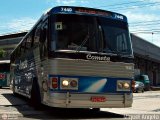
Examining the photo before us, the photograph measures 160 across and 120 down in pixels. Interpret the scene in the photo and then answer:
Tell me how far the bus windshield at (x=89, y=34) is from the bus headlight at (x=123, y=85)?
0.95 meters

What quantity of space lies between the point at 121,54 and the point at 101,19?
4.32 ft

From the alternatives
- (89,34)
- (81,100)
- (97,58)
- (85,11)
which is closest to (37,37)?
(85,11)

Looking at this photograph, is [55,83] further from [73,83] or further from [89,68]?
[89,68]

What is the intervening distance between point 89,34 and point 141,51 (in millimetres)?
48881

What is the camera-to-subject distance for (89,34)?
42.0ft

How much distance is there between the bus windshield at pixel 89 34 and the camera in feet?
40.9

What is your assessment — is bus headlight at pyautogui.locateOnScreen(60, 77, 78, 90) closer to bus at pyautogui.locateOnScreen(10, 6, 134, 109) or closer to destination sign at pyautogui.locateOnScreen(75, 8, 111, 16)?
bus at pyautogui.locateOnScreen(10, 6, 134, 109)

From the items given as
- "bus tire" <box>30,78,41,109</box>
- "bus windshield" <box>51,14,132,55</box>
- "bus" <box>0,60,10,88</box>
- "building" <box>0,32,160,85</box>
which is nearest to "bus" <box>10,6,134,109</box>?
"bus windshield" <box>51,14,132,55</box>

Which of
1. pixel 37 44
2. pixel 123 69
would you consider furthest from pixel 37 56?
pixel 123 69

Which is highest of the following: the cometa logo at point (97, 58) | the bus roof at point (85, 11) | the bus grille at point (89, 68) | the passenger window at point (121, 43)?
the bus roof at point (85, 11)

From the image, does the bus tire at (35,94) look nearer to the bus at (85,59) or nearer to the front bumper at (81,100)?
the bus at (85,59)

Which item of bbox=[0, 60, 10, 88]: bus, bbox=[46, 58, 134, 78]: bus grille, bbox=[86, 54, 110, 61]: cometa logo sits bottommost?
bbox=[0, 60, 10, 88]: bus

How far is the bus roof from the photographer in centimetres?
1275

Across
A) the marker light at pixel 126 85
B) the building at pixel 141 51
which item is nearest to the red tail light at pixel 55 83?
the marker light at pixel 126 85
